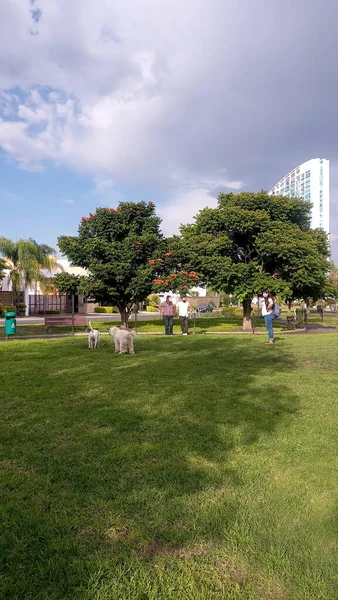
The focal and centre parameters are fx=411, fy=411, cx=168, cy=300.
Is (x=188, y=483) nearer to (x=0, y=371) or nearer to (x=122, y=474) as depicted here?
(x=122, y=474)

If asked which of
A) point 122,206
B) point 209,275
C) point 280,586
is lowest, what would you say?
point 280,586

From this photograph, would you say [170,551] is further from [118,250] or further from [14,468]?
[118,250]

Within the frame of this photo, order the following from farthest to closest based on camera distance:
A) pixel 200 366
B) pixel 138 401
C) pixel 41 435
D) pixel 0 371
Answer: pixel 200 366
pixel 0 371
pixel 138 401
pixel 41 435

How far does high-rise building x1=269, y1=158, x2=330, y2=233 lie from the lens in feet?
298

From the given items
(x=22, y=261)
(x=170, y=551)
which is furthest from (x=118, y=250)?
(x=22, y=261)

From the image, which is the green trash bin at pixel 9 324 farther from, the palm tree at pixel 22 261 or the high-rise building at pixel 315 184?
the high-rise building at pixel 315 184

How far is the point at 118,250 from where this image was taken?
20891 mm

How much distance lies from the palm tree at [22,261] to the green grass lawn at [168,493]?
33.4 meters

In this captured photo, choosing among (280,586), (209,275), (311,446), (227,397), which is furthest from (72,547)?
(209,275)

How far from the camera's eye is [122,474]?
10.1ft

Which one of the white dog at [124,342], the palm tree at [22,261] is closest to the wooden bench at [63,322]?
the white dog at [124,342]

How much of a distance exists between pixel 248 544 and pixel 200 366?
19.3ft

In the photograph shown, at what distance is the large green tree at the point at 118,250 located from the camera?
20.7 meters

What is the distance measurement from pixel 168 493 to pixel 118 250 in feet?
61.3
